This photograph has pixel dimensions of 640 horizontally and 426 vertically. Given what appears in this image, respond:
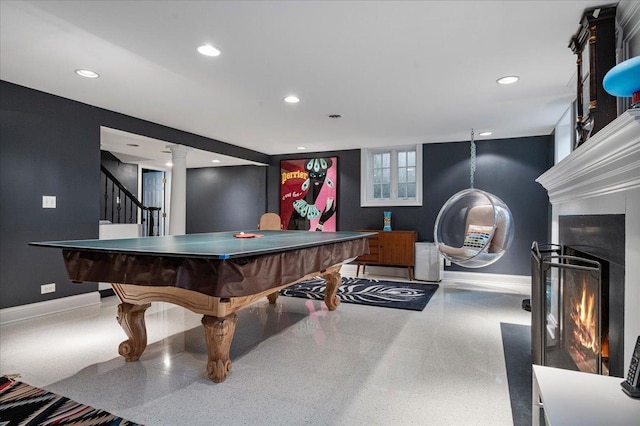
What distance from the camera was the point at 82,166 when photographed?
13.8ft

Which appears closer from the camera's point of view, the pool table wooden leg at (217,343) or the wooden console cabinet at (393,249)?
the pool table wooden leg at (217,343)

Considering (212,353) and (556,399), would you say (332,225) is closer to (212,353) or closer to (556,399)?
(212,353)

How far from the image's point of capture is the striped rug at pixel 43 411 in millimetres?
1812

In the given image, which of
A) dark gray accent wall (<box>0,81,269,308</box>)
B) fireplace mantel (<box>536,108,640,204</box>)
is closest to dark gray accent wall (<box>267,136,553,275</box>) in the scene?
fireplace mantel (<box>536,108,640,204</box>)

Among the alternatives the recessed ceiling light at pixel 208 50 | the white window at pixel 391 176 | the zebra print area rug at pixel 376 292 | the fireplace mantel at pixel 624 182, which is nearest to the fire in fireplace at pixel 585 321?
the fireplace mantel at pixel 624 182

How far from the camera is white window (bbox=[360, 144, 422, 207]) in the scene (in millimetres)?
6535

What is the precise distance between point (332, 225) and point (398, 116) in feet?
9.86

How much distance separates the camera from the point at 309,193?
24.0 feet

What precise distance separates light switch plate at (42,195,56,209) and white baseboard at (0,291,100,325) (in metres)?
1.02

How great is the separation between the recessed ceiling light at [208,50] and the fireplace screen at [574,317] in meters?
2.65

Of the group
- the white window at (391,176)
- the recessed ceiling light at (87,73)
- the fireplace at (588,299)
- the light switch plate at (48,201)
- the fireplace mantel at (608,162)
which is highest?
the recessed ceiling light at (87,73)

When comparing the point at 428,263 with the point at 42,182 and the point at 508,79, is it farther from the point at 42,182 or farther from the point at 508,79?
the point at 42,182

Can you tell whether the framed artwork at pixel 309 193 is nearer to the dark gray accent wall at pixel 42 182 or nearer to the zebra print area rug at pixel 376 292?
the zebra print area rug at pixel 376 292

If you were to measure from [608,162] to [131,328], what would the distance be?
3.00 metres
